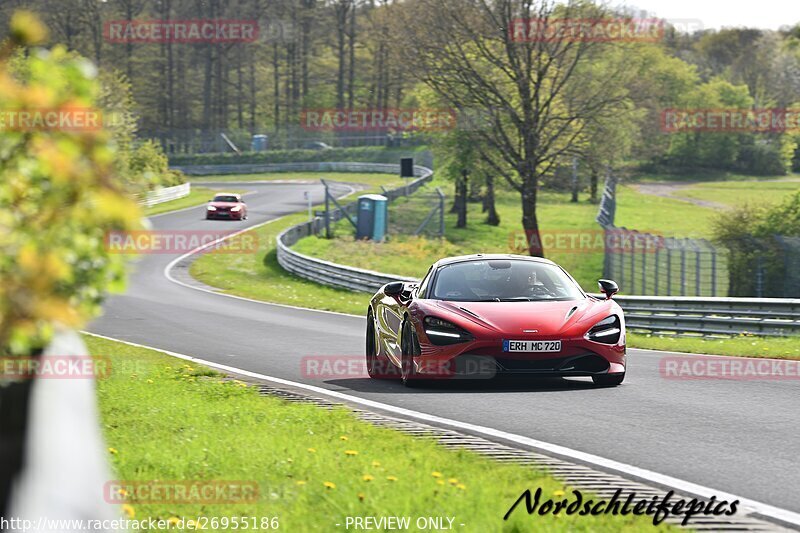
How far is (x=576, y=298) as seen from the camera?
1254cm

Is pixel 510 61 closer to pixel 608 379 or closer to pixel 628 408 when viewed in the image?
pixel 608 379

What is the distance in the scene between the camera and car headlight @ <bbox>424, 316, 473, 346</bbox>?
1133 cm

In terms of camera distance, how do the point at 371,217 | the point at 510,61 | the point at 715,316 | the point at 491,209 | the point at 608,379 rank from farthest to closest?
the point at 491,209 → the point at 371,217 → the point at 510,61 → the point at 715,316 → the point at 608,379

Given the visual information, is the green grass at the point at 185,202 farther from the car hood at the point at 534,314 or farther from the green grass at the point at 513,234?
the car hood at the point at 534,314

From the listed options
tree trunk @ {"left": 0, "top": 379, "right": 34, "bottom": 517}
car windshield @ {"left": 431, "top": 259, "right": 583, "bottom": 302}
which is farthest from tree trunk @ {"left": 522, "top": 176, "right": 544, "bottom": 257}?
tree trunk @ {"left": 0, "top": 379, "right": 34, "bottom": 517}

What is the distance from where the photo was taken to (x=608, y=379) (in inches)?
467

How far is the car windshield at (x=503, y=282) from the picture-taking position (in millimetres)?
12453

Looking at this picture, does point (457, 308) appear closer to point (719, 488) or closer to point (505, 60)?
point (719, 488)

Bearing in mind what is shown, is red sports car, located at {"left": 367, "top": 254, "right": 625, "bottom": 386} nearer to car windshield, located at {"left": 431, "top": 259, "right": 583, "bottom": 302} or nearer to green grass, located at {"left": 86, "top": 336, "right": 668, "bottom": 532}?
car windshield, located at {"left": 431, "top": 259, "right": 583, "bottom": 302}

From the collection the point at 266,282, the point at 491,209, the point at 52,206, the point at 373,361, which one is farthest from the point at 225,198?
the point at 52,206

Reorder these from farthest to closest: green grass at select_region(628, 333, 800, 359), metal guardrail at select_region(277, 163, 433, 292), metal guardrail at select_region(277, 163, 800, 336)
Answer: metal guardrail at select_region(277, 163, 433, 292)
metal guardrail at select_region(277, 163, 800, 336)
green grass at select_region(628, 333, 800, 359)

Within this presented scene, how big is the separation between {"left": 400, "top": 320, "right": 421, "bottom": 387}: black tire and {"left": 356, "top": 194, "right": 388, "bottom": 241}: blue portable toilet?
36.7 meters

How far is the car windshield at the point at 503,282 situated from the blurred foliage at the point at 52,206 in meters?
8.50

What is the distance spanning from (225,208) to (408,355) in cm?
4481
